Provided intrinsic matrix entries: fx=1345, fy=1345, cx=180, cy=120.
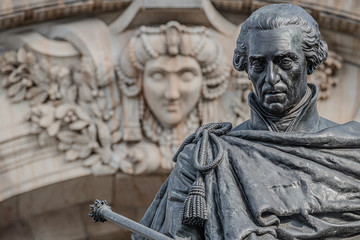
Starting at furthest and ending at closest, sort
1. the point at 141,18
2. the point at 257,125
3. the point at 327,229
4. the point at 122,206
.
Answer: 1. the point at 122,206
2. the point at 141,18
3. the point at 257,125
4. the point at 327,229

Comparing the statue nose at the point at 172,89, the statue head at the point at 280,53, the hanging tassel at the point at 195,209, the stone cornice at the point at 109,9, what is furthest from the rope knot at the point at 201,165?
the stone cornice at the point at 109,9

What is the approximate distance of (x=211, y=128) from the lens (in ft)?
11.0

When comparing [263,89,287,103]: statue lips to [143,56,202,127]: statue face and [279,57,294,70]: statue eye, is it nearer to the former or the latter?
[279,57,294,70]: statue eye

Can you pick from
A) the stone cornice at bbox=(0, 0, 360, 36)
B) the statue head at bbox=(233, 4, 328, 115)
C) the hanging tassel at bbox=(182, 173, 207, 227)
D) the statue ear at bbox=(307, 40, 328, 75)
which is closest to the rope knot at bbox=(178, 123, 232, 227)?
the hanging tassel at bbox=(182, 173, 207, 227)

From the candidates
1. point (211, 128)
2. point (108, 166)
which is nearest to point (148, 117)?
point (108, 166)

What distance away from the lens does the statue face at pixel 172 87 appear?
6559mm

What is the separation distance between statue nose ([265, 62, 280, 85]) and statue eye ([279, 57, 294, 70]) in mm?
17

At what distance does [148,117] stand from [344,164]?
362 cm

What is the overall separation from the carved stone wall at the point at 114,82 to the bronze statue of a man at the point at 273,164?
326 centimetres

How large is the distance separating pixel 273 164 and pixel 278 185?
66mm

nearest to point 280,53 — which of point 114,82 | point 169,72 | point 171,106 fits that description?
point 169,72

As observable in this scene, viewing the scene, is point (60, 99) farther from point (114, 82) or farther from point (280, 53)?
point (280, 53)

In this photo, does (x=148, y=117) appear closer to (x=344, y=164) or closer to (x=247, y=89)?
(x=247, y=89)

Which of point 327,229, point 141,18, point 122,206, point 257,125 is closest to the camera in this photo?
point 327,229
